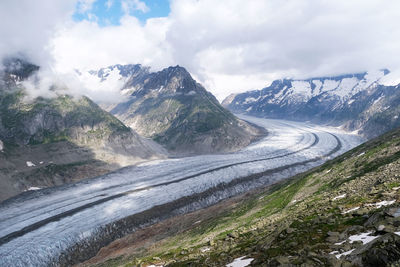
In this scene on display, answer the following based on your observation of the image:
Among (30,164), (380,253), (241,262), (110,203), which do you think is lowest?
(110,203)

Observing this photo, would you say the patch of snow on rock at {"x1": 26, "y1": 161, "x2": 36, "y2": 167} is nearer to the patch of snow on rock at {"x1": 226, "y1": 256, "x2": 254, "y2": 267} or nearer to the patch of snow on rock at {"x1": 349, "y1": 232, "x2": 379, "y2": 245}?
the patch of snow on rock at {"x1": 226, "y1": 256, "x2": 254, "y2": 267}

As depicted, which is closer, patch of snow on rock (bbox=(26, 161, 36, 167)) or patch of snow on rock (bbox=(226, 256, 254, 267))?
patch of snow on rock (bbox=(226, 256, 254, 267))

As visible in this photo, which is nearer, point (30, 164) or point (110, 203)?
point (110, 203)

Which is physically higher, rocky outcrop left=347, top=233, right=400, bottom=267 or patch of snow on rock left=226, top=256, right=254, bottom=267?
rocky outcrop left=347, top=233, right=400, bottom=267

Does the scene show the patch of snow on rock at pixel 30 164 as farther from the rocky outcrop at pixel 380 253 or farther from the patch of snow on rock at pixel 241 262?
the rocky outcrop at pixel 380 253

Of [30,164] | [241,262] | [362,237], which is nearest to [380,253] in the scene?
[362,237]

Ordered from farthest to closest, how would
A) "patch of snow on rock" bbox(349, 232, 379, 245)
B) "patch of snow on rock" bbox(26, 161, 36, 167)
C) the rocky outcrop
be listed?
"patch of snow on rock" bbox(26, 161, 36, 167)
"patch of snow on rock" bbox(349, 232, 379, 245)
the rocky outcrop

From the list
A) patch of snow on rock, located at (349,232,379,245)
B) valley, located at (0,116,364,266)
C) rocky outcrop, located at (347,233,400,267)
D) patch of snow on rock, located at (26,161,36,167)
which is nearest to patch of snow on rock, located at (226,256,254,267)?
patch of snow on rock, located at (349,232,379,245)

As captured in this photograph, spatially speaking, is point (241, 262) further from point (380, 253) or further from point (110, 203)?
point (110, 203)

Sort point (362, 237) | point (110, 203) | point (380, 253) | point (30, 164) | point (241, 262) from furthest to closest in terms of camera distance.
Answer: point (30, 164)
point (110, 203)
point (241, 262)
point (362, 237)
point (380, 253)
